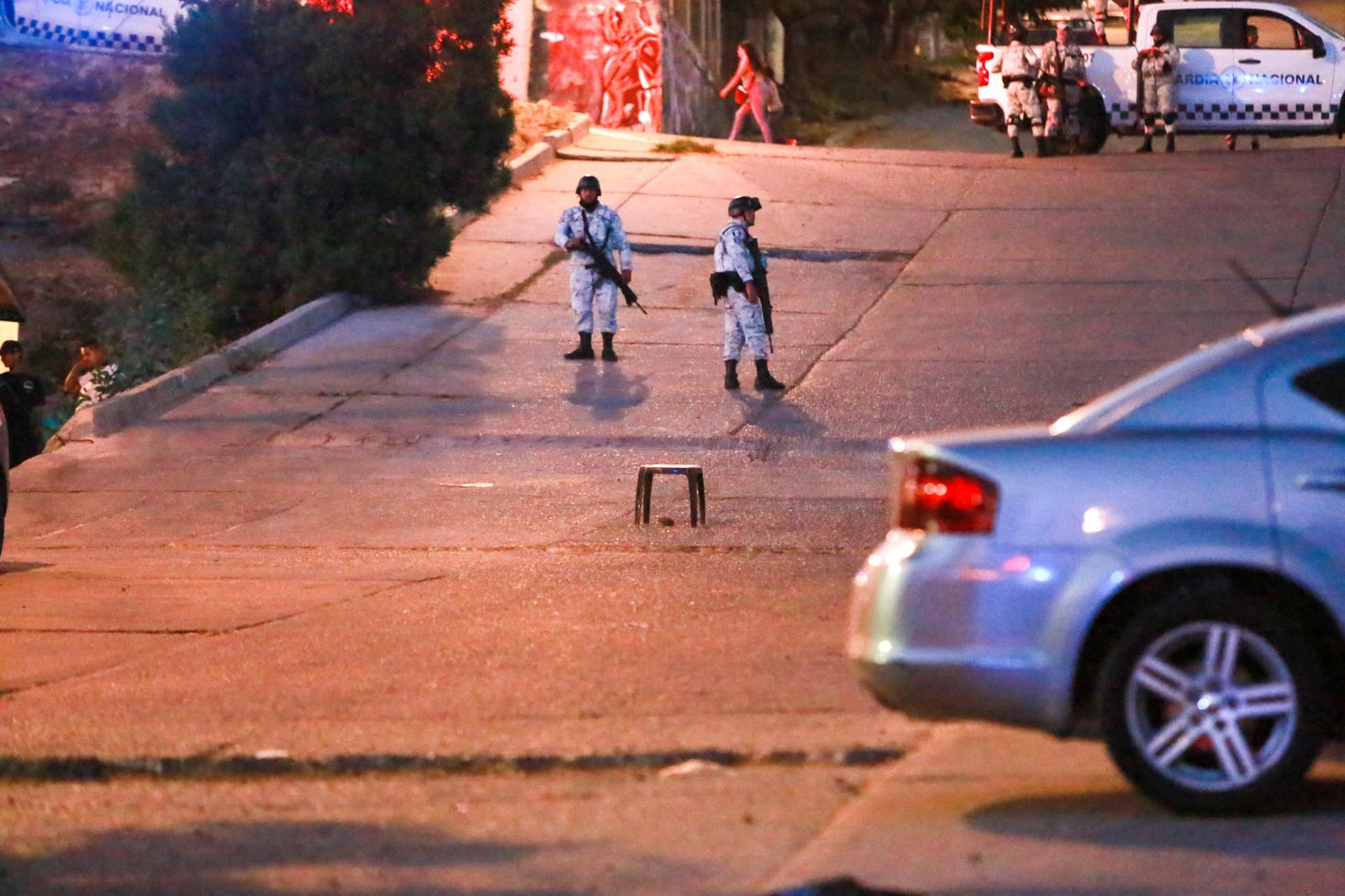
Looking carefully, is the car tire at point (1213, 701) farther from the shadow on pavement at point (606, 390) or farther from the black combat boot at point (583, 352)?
the black combat boot at point (583, 352)

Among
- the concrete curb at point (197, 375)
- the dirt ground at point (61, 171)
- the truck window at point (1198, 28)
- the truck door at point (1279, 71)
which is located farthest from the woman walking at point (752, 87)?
the concrete curb at point (197, 375)

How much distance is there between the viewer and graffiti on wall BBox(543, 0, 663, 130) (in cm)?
2998

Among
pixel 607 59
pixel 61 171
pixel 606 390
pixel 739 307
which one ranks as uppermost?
pixel 607 59

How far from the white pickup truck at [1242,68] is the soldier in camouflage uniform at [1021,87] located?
0.83m

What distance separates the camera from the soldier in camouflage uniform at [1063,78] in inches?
1008

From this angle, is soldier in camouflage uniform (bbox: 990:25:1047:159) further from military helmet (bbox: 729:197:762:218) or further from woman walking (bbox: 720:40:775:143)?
military helmet (bbox: 729:197:762:218)

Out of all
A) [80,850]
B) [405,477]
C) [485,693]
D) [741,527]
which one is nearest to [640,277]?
[405,477]

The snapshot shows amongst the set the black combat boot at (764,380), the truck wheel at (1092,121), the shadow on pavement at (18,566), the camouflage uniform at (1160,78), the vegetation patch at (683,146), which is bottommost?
the shadow on pavement at (18,566)

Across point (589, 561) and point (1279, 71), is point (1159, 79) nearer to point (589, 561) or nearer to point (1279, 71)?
point (1279, 71)

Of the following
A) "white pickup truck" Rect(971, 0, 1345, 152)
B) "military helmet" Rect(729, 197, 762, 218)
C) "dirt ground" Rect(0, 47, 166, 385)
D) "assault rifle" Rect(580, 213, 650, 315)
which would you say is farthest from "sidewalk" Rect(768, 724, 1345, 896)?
"white pickup truck" Rect(971, 0, 1345, 152)

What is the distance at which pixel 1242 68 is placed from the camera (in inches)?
1008

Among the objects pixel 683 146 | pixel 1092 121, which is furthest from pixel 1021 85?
pixel 683 146

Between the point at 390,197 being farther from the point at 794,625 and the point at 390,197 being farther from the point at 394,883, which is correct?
the point at 394,883

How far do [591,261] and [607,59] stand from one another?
13.4 metres
